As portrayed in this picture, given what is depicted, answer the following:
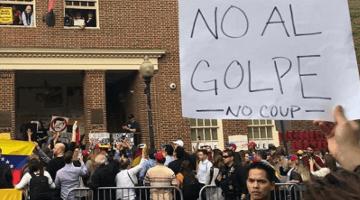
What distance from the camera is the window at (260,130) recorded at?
808 inches

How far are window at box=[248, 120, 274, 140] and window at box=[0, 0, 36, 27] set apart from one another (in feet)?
27.9

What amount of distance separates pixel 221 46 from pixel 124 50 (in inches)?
601

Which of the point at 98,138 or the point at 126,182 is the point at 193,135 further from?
the point at 126,182

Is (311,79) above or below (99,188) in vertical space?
above

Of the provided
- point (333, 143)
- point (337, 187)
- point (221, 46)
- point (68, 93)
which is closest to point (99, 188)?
point (221, 46)

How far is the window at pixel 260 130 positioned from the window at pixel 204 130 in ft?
4.57

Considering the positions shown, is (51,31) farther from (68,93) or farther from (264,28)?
(264,28)

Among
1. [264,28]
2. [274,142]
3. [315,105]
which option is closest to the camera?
[315,105]

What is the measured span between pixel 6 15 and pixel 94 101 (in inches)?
156

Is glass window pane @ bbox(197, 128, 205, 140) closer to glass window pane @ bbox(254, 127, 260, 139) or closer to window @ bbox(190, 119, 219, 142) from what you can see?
window @ bbox(190, 119, 219, 142)

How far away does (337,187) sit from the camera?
5.23 ft

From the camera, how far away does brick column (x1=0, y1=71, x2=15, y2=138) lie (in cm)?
1756

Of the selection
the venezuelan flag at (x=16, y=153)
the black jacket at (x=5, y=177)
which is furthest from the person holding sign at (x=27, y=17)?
the black jacket at (x=5, y=177)

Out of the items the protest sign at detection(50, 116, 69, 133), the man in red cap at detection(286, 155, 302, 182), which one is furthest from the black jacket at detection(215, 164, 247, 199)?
the protest sign at detection(50, 116, 69, 133)
